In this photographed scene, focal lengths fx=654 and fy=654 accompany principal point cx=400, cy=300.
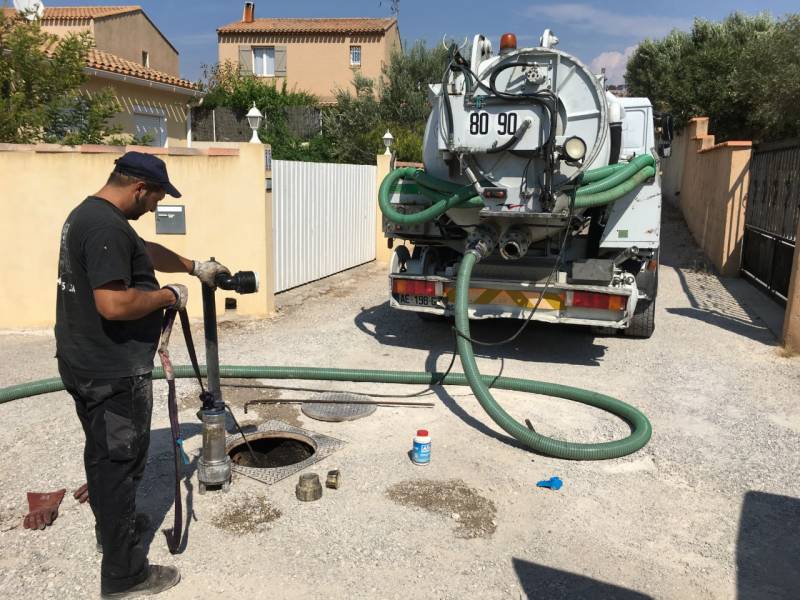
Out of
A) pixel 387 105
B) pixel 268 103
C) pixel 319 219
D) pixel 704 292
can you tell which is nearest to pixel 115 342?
pixel 319 219

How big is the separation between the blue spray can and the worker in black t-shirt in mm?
1745

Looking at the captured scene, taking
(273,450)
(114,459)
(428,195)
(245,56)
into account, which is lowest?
(273,450)

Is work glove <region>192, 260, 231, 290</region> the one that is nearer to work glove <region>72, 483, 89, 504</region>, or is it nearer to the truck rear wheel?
work glove <region>72, 483, 89, 504</region>

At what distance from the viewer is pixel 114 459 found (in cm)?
288

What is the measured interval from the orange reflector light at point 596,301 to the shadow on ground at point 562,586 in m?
3.31

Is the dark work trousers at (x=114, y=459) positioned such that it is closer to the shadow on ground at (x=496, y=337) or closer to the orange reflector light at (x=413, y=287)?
the orange reflector light at (x=413, y=287)

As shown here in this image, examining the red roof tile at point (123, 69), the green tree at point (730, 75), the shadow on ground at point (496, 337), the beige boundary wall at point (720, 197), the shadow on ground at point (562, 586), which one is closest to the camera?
the shadow on ground at point (562, 586)

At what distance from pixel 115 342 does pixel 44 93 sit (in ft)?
24.2

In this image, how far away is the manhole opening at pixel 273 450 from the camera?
450 centimetres

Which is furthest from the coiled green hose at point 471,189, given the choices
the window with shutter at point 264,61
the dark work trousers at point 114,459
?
the window with shutter at point 264,61

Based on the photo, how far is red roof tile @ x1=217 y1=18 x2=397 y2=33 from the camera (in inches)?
1250

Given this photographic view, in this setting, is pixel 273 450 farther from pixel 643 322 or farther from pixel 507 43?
pixel 643 322

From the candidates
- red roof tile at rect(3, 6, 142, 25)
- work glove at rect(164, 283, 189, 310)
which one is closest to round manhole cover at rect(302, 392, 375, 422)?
work glove at rect(164, 283, 189, 310)

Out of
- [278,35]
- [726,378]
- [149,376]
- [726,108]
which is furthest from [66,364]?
[278,35]
